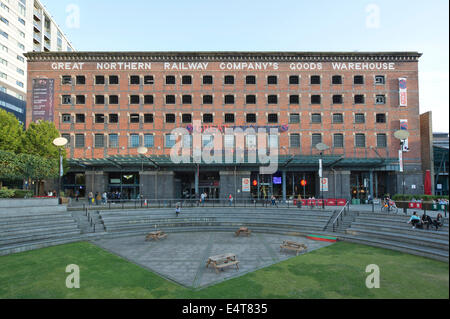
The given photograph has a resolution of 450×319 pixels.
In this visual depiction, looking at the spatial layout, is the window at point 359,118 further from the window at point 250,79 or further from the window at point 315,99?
the window at point 250,79

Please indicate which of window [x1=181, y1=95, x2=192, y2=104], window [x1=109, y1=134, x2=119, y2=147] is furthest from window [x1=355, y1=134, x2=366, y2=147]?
window [x1=109, y1=134, x2=119, y2=147]

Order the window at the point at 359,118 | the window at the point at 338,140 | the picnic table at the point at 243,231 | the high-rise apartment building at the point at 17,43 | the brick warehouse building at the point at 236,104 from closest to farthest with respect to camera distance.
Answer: the picnic table at the point at 243,231 → the brick warehouse building at the point at 236,104 → the window at the point at 338,140 → the window at the point at 359,118 → the high-rise apartment building at the point at 17,43

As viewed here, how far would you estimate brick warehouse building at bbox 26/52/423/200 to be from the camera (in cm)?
3428

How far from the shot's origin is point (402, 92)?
113 feet

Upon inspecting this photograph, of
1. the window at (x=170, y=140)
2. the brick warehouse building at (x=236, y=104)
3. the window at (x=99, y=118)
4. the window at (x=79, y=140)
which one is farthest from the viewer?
the window at (x=99, y=118)

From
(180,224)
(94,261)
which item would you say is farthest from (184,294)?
(180,224)

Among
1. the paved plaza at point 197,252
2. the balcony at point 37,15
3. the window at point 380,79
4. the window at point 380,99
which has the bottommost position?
the paved plaza at point 197,252

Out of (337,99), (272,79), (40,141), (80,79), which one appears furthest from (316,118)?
(40,141)

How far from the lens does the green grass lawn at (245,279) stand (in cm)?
861

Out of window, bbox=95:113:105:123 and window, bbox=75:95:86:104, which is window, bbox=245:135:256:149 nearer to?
window, bbox=95:113:105:123

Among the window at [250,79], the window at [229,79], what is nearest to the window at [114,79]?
the window at [229,79]

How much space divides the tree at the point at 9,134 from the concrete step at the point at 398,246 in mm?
32479
